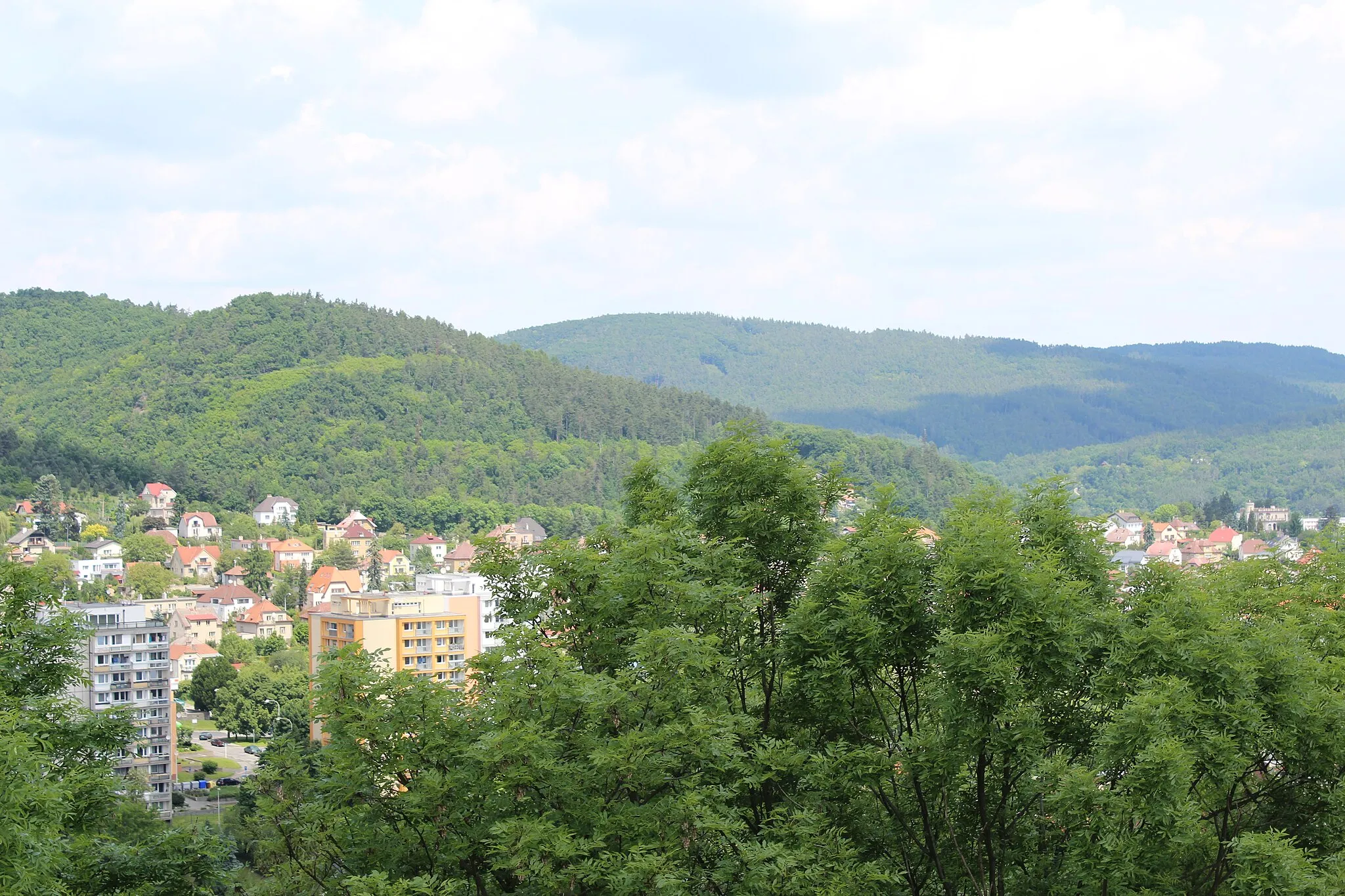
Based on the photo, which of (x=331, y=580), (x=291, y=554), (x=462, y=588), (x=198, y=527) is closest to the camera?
(x=462, y=588)

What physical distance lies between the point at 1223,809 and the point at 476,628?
4128 centimetres

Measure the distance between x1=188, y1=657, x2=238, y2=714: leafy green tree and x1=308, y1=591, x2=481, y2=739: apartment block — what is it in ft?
40.6

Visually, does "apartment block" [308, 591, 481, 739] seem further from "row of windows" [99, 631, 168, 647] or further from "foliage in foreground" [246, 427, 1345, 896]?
"foliage in foreground" [246, 427, 1345, 896]

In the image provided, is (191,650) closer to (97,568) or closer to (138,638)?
(138,638)

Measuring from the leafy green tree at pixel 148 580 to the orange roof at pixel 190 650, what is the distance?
12.2 m

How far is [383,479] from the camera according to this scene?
121812mm

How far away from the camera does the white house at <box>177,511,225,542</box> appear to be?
358ft

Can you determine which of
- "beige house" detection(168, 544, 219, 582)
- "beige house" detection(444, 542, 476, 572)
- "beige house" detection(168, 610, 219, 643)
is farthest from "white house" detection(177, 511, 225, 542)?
"beige house" detection(168, 610, 219, 643)

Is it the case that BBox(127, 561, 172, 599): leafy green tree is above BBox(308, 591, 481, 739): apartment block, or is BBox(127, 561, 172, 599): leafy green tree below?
below

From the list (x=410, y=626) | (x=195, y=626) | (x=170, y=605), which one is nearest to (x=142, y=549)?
(x=170, y=605)

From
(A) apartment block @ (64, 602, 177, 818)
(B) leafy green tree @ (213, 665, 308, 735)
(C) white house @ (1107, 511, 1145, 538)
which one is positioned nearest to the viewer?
(A) apartment block @ (64, 602, 177, 818)

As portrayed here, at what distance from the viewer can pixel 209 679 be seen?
5834 cm

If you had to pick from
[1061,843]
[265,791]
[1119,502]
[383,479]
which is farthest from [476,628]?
[1119,502]

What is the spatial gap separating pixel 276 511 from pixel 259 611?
4109 centimetres
